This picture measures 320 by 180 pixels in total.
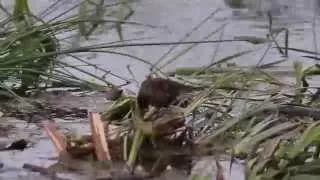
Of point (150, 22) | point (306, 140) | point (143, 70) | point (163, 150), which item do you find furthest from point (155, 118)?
point (150, 22)

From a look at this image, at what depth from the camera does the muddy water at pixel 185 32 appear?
1.99 m

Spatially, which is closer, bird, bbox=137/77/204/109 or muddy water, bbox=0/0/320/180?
bird, bbox=137/77/204/109

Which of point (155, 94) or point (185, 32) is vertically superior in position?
point (155, 94)

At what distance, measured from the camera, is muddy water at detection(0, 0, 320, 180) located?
1.99 metres

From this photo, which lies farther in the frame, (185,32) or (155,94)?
(185,32)

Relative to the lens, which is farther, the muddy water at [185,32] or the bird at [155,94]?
the muddy water at [185,32]

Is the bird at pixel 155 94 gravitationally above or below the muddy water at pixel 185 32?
above

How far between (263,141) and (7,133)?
A: 67 cm

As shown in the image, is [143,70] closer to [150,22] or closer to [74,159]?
[74,159]

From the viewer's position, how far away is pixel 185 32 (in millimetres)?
3820

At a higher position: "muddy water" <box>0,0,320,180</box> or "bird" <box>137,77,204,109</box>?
"bird" <box>137,77,204,109</box>

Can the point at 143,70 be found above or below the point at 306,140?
below

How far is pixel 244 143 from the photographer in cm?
175

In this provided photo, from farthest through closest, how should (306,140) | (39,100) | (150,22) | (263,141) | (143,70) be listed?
(150,22) < (143,70) < (39,100) < (263,141) < (306,140)
